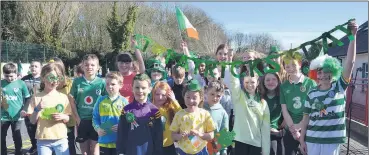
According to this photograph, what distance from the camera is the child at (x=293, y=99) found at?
4566mm

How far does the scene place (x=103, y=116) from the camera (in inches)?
182

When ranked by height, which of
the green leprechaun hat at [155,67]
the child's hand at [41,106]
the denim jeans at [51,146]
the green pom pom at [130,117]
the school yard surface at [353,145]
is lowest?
Result: the school yard surface at [353,145]

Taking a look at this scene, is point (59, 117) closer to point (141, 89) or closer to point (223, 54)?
point (141, 89)

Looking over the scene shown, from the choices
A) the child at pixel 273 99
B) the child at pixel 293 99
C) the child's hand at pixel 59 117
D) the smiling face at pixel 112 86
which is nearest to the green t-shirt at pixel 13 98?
the child's hand at pixel 59 117

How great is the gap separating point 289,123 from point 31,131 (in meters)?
4.26

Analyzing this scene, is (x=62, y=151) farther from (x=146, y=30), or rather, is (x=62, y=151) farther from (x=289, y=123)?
(x=146, y=30)

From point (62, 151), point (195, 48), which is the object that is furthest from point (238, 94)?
point (195, 48)

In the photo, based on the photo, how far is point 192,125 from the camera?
4129 millimetres

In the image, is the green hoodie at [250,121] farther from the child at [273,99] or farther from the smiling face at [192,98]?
the smiling face at [192,98]

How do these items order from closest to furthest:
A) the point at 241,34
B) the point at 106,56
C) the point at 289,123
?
1. the point at 289,123
2. the point at 106,56
3. the point at 241,34

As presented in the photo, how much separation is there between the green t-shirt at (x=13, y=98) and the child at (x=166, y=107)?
2796mm

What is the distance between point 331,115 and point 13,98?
4828 millimetres

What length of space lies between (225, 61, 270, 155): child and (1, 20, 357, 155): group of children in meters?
0.01

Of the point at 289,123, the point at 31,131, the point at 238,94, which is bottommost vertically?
the point at 31,131
